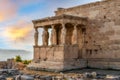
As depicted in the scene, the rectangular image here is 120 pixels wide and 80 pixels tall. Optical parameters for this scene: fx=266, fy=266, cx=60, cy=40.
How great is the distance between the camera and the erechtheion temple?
23.6m

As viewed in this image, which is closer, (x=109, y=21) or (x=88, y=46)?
(x=109, y=21)

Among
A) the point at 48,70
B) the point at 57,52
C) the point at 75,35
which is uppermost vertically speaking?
the point at 75,35

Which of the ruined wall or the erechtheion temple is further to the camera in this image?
the erechtheion temple

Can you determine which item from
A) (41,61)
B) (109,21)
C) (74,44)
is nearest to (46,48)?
(41,61)

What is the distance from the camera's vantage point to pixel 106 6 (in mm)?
24344

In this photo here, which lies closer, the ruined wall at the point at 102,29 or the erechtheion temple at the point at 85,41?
the ruined wall at the point at 102,29

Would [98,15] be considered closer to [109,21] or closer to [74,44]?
[109,21]

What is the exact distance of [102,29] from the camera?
24625mm

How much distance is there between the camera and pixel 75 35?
2475 centimetres

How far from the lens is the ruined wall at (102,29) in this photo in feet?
76.8

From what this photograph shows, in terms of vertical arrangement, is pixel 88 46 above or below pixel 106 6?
below

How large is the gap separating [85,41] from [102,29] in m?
2.38

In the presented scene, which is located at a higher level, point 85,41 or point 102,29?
point 102,29

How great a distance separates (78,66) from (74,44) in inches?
81.8
